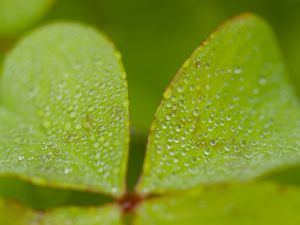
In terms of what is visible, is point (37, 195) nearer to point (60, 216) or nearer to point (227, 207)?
point (60, 216)

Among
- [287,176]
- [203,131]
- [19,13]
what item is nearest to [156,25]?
[19,13]

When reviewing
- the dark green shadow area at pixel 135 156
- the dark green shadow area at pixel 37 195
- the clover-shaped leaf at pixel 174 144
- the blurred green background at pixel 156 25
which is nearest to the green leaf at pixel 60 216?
the clover-shaped leaf at pixel 174 144

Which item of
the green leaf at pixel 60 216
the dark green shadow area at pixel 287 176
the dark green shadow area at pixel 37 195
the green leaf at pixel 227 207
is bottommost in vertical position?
the dark green shadow area at pixel 37 195

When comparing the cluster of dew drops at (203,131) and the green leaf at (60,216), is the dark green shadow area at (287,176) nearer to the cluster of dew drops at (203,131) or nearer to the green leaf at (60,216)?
the cluster of dew drops at (203,131)

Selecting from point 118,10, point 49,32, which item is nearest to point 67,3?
point 118,10

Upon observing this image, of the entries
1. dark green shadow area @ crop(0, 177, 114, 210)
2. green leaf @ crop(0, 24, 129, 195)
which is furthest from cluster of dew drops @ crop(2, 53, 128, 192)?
dark green shadow area @ crop(0, 177, 114, 210)

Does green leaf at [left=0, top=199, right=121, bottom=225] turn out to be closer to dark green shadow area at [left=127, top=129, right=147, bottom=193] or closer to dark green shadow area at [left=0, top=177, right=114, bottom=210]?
dark green shadow area at [left=0, top=177, right=114, bottom=210]
